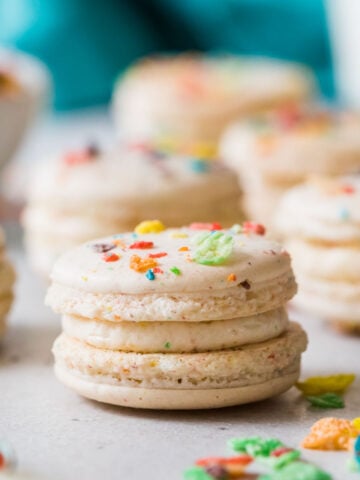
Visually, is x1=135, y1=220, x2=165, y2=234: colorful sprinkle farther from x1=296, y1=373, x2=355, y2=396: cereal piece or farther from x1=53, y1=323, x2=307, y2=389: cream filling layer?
x1=296, y1=373, x2=355, y2=396: cereal piece

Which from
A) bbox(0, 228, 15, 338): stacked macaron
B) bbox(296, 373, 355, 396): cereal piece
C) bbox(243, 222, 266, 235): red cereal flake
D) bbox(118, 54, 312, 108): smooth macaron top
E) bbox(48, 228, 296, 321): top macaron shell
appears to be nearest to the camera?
bbox(48, 228, 296, 321): top macaron shell

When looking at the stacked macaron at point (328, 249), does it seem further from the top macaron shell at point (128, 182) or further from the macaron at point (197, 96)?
the macaron at point (197, 96)

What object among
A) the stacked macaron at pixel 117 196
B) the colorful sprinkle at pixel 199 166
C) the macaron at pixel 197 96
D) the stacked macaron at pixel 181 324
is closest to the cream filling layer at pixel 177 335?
the stacked macaron at pixel 181 324

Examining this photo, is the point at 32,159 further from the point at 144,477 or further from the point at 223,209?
the point at 144,477

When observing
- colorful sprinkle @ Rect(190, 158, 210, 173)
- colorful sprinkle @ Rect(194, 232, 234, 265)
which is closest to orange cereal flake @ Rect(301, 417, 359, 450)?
colorful sprinkle @ Rect(194, 232, 234, 265)

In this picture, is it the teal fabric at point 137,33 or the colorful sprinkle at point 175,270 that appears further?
the teal fabric at point 137,33
